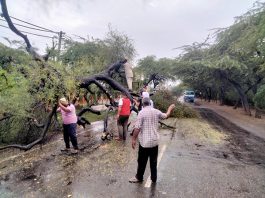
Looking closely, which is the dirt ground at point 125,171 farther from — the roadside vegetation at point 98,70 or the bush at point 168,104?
the bush at point 168,104

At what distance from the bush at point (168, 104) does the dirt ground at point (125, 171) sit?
1151 centimetres

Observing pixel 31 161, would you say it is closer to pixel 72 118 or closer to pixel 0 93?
pixel 72 118

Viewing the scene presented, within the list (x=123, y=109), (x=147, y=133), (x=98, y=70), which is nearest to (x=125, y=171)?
(x=147, y=133)

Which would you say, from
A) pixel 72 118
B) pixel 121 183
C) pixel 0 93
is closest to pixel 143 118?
pixel 121 183

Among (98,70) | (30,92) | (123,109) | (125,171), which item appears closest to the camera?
(125,171)

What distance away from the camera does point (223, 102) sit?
53094mm

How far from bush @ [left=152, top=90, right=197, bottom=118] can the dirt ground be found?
11.5m

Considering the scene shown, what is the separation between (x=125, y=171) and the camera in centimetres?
858

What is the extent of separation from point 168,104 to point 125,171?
17.6 m

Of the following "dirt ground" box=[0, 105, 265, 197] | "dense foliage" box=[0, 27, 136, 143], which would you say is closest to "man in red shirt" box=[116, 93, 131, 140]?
"dirt ground" box=[0, 105, 265, 197]

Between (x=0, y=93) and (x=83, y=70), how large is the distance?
12.9 feet

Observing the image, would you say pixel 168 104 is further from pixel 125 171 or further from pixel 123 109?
pixel 125 171

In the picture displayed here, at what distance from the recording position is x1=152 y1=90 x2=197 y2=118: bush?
24812 millimetres

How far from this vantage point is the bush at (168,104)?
2481 centimetres
